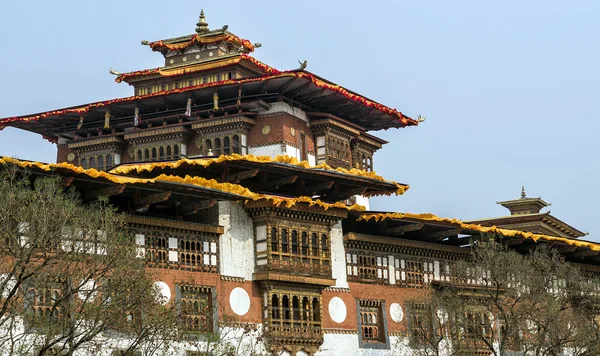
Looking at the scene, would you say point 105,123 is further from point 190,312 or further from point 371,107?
point 190,312

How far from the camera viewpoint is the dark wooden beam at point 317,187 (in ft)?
150

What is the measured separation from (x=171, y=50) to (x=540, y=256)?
21.7 metres

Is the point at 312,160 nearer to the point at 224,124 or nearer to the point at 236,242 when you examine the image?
the point at 224,124

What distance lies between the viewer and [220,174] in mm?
44250

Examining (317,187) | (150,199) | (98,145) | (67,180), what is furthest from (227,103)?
(67,180)

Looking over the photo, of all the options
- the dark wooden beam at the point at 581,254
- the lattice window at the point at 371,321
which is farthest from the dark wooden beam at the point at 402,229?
the dark wooden beam at the point at 581,254

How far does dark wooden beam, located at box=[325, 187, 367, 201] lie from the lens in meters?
47.2

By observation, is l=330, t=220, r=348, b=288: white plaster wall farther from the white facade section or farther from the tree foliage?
the white facade section

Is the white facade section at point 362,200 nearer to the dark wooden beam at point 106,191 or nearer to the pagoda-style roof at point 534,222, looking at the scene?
the pagoda-style roof at point 534,222

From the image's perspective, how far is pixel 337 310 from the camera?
44438mm

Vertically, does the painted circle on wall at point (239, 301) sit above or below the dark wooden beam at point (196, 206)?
below

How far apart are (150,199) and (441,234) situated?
15989 millimetres

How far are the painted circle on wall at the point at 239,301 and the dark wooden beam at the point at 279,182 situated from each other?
5306 mm

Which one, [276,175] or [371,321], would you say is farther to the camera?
[371,321]
